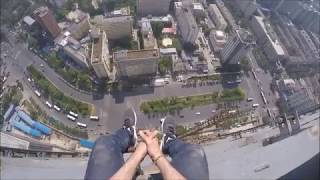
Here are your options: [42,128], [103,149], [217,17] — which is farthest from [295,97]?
[103,149]

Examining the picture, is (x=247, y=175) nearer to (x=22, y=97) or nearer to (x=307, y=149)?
(x=307, y=149)

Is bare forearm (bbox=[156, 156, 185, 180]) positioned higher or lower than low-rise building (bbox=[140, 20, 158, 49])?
lower

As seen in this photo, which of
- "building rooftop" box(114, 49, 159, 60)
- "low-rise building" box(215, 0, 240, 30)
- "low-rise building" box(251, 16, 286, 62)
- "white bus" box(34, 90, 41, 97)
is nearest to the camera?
"building rooftop" box(114, 49, 159, 60)

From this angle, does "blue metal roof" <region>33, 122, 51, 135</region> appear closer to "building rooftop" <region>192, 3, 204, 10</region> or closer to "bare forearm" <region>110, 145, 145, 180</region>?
"building rooftop" <region>192, 3, 204, 10</region>

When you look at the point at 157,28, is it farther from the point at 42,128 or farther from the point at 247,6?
the point at 42,128

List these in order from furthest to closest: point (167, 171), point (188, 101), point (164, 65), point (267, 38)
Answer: point (267, 38)
point (164, 65)
point (188, 101)
point (167, 171)

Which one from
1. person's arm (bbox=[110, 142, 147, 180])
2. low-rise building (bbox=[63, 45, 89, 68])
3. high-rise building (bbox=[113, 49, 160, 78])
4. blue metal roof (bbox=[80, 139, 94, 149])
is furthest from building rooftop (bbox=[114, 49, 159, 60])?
person's arm (bbox=[110, 142, 147, 180])
